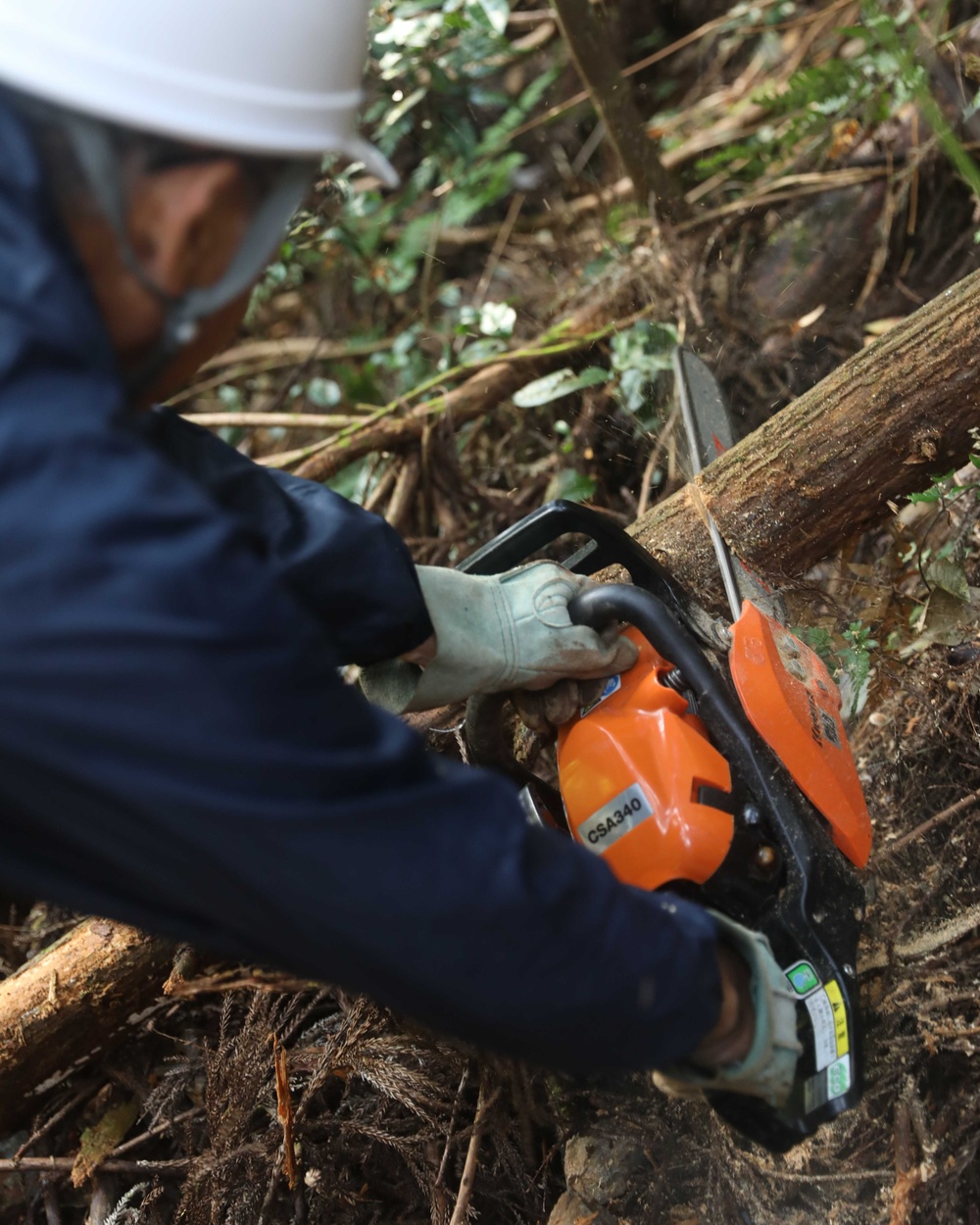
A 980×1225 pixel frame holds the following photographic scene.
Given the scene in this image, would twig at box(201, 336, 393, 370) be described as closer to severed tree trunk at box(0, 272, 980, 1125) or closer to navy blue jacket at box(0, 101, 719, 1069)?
severed tree trunk at box(0, 272, 980, 1125)

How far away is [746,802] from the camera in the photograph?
5.51 ft

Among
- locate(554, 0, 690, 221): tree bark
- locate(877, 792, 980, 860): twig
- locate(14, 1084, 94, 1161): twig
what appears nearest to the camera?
locate(877, 792, 980, 860): twig

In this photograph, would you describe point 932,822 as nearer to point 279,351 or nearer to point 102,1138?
point 102,1138

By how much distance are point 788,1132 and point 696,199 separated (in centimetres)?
362

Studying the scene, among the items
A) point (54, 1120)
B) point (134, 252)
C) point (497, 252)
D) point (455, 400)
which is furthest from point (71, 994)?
point (497, 252)

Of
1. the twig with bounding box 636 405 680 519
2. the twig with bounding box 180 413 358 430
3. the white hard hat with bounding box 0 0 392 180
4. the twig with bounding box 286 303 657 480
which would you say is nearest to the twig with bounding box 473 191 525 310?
the twig with bounding box 286 303 657 480

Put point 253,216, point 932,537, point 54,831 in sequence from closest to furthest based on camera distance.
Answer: point 54,831 → point 253,216 → point 932,537

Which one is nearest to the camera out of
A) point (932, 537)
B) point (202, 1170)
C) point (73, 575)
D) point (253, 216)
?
point (73, 575)

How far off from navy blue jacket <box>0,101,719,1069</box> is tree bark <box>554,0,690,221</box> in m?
2.99

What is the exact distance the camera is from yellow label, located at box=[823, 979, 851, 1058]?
1.47m

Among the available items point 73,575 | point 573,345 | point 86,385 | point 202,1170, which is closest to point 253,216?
point 86,385

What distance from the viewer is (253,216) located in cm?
123

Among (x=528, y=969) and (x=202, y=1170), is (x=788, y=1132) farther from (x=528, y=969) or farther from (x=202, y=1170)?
(x=202, y=1170)

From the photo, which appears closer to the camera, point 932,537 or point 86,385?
point 86,385
